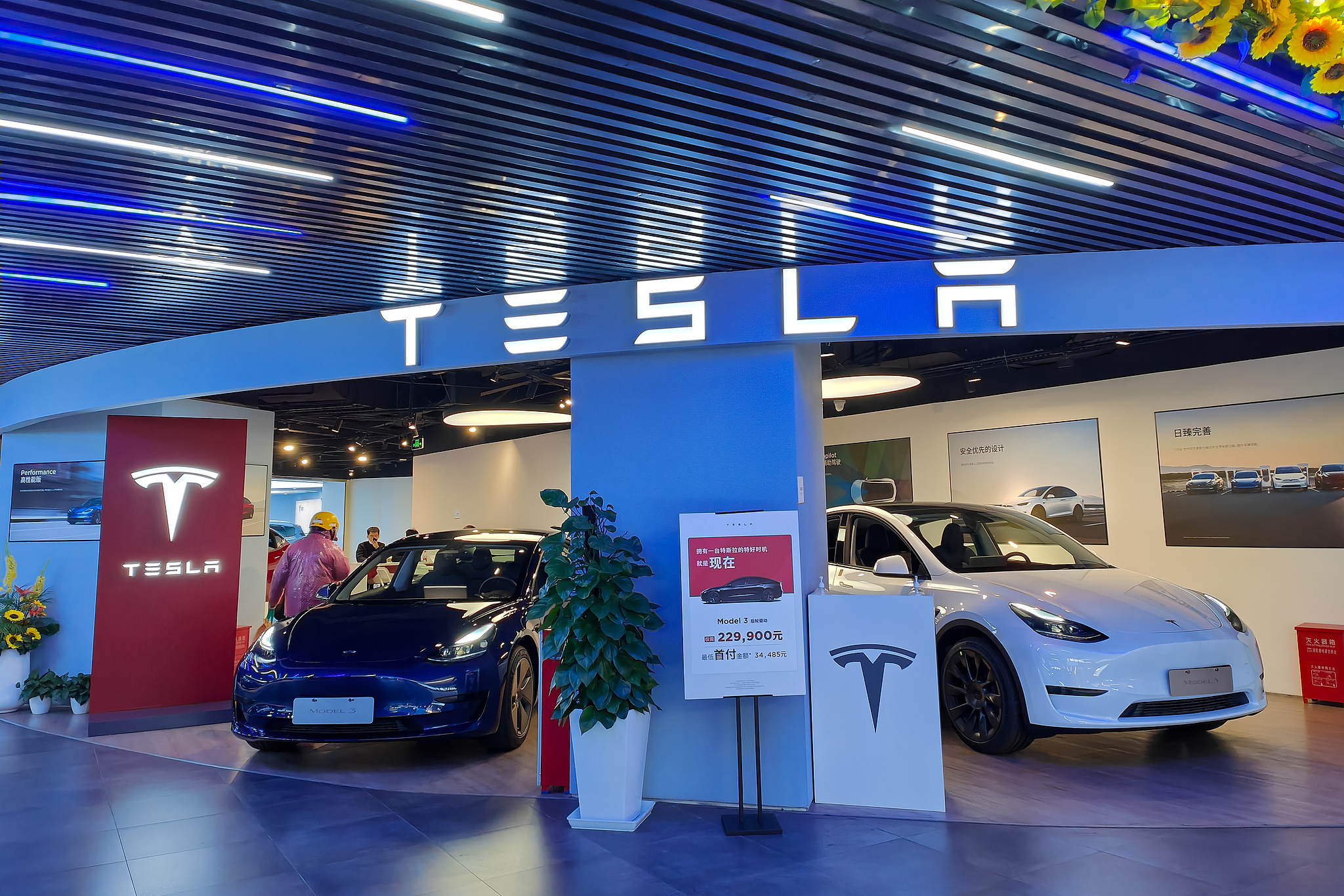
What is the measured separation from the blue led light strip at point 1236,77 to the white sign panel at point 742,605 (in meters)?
2.30

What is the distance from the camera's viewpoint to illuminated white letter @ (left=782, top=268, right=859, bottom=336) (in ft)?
14.4

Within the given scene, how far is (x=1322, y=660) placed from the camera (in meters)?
6.07

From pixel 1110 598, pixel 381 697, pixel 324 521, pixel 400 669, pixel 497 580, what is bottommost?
pixel 381 697

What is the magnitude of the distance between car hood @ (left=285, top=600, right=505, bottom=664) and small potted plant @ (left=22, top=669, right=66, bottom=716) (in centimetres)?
323

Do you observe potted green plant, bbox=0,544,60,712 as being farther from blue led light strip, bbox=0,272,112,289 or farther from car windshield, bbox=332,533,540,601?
blue led light strip, bbox=0,272,112,289

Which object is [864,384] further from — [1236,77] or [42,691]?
[42,691]

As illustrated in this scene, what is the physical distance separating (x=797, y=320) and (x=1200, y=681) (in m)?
2.77

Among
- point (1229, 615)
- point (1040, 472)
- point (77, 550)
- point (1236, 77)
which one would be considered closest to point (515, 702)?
point (1229, 615)

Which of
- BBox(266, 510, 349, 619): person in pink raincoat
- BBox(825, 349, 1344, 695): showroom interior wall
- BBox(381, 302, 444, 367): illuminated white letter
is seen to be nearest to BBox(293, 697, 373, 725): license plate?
BBox(381, 302, 444, 367): illuminated white letter

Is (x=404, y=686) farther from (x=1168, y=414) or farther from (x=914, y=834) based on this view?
(x=1168, y=414)

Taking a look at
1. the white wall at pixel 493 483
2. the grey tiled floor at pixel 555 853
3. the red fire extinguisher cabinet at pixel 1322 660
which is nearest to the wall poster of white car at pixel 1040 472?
the red fire extinguisher cabinet at pixel 1322 660

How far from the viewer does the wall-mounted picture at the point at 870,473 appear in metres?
9.37

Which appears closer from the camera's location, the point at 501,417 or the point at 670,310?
the point at 670,310

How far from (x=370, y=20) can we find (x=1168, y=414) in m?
6.92
